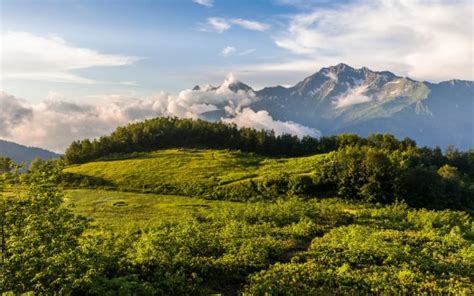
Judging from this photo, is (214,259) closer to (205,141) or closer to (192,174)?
(192,174)

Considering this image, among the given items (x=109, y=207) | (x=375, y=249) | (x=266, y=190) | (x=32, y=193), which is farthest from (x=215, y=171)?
(x=32, y=193)

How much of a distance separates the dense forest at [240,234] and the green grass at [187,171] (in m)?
0.89

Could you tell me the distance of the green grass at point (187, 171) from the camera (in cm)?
8869

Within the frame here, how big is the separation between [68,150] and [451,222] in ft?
409

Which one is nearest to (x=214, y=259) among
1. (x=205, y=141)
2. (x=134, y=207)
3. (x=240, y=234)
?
(x=240, y=234)

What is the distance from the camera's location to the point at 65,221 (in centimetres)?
2559

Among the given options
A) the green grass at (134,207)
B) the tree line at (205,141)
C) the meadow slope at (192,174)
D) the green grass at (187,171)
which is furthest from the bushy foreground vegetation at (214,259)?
the tree line at (205,141)

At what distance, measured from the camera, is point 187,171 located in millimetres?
102438

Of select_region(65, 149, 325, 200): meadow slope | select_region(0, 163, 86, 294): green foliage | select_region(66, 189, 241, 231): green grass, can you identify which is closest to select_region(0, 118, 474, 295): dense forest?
select_region(0, 163, 86, 294): green foliage

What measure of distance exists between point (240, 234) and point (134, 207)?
3277 centimetres

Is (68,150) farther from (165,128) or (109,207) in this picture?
(109,207)

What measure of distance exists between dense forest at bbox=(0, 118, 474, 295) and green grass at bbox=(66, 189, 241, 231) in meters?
0.28

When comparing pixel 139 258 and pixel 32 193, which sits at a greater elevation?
pixel 32 193

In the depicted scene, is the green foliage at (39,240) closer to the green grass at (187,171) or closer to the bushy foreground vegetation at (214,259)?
the bushy foreground vegetation at (214,259)
